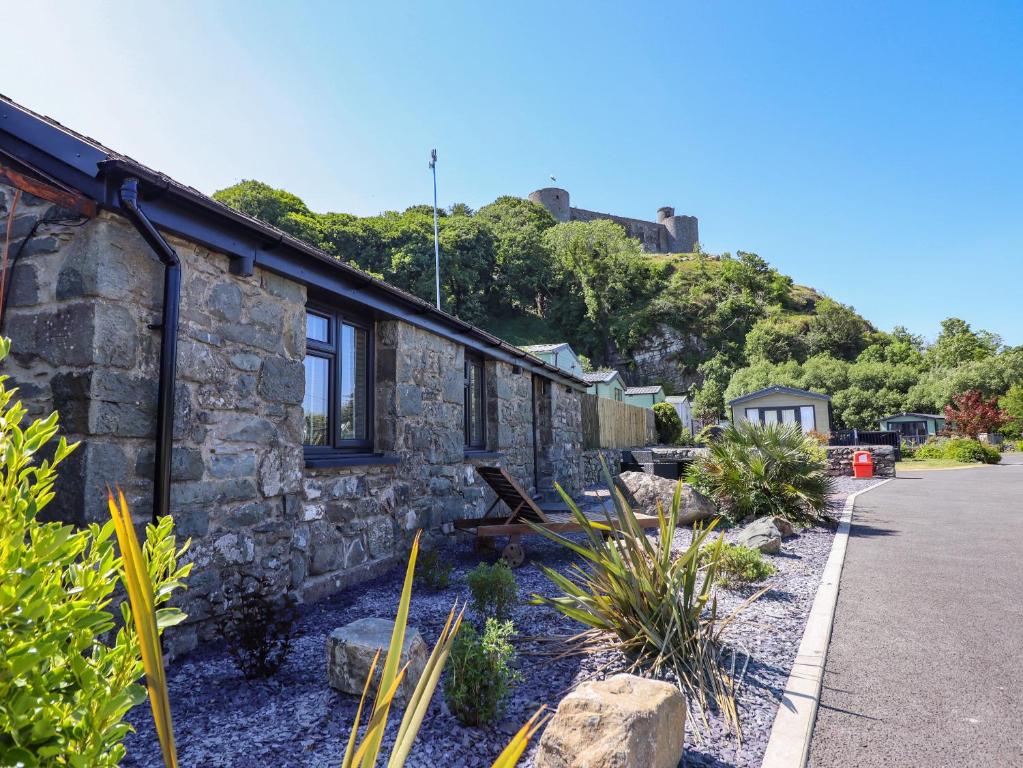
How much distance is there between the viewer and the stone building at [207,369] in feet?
11.5

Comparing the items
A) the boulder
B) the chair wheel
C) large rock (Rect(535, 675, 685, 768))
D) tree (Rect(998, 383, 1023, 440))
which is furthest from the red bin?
tree (Rect(998, 383, 1023, 440))

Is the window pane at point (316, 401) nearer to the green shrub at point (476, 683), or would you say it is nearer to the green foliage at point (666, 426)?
the green shrub at point (476, 683)

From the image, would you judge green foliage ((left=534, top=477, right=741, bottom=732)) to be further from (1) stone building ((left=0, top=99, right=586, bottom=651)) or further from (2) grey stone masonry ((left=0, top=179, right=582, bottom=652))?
(1) stone building ((left=0, top=99, right=586, bottom=651))

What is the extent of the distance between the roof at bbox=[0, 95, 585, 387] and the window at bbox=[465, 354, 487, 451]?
347 cm

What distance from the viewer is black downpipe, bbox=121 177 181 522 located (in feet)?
11.6

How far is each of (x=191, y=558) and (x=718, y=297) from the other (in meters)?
56.1

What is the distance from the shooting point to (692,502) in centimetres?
847

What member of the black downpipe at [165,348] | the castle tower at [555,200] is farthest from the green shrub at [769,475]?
the castle tower at [555,200]

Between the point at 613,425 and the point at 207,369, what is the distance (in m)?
14.2

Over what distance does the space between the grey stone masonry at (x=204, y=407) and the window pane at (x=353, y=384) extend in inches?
6.2

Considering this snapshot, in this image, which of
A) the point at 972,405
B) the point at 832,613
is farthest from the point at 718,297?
the point at 832,613

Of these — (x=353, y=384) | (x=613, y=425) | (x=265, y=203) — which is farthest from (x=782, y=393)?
(x=265, y=203)

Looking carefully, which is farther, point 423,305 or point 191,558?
point 423,305

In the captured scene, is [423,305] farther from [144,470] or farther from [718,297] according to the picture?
[718,297]
